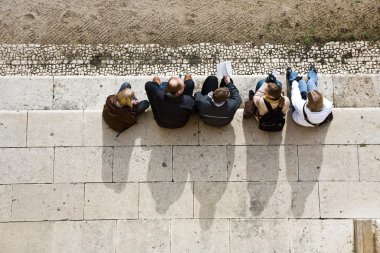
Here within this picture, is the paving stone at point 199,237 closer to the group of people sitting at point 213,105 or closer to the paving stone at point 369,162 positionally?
the group of people sitting at point 213,105

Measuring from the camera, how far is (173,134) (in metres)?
7.55

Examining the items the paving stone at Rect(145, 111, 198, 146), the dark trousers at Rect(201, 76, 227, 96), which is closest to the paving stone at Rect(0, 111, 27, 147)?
the paving stone at Rect(145, 111, 198, 146)

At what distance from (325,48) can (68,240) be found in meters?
5.55

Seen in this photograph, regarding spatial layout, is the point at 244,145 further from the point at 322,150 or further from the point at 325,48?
the point at 325,48

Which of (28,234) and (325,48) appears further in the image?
(325,48)

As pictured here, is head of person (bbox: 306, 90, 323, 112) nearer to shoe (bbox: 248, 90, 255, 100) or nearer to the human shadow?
the human shadow

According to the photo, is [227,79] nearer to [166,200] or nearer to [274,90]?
[274,90]

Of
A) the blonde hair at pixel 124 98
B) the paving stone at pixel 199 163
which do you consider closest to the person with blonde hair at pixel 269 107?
the paving stone at pixel 199 163

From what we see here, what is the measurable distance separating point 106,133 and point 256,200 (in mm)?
2538

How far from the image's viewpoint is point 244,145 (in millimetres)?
7512

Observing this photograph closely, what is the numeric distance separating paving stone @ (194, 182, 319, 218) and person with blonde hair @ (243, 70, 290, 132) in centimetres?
93

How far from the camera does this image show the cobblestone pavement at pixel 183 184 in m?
7.25

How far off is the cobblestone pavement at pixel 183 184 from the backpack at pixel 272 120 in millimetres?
220

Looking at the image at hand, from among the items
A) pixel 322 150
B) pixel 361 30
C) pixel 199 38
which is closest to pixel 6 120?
pixel 199 38
